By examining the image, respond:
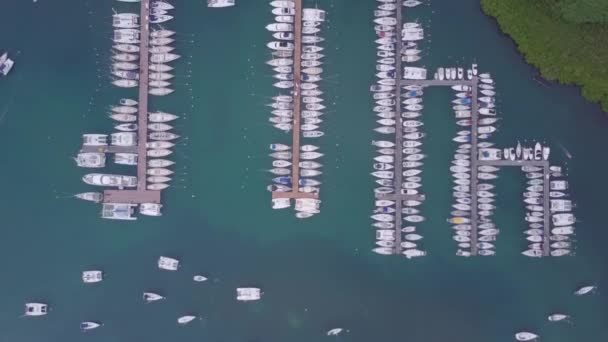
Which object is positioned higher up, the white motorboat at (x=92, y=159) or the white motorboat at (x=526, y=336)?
the white motorboat at (x=92, y=159)

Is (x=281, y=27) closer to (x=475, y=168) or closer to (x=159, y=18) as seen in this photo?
(x=159, y=18)

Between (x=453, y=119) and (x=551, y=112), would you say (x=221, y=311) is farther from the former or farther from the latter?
(x=551, y=112)

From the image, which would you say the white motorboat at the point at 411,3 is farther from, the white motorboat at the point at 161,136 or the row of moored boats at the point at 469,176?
the white motorboat at the point at 161,136

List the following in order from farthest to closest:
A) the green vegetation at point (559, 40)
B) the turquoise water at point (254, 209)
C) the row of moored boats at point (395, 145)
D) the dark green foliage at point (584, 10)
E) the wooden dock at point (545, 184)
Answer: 1. the turquoise water at point (254, 209)
2. the row of moored boats at point (395, 145)
3. the wooden dock at point (545, 184)
4. the green vegetation at point (559, 40)
5. the dark green foliage at point (584, 10)

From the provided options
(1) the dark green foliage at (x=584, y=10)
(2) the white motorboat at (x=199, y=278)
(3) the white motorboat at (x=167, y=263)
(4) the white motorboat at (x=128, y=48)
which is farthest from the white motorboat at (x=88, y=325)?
(1) the dark green foliage at (x=584, y=10)

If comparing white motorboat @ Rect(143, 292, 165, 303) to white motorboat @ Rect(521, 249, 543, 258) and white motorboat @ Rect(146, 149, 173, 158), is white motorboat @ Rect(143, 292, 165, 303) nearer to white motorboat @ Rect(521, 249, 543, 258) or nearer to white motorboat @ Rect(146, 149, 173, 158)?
white motorboat @ Rect(146, 149, 173, 158)

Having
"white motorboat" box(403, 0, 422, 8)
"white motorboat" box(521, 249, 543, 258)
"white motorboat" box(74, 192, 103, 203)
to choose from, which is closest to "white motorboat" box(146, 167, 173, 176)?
"white motorboat" box(74, 192, 103, 203)
